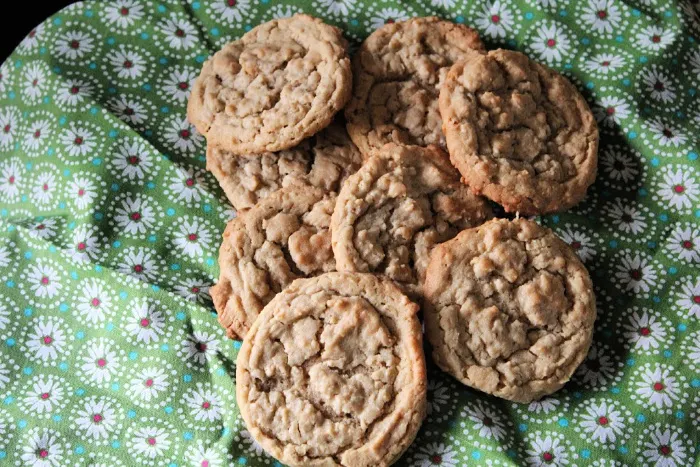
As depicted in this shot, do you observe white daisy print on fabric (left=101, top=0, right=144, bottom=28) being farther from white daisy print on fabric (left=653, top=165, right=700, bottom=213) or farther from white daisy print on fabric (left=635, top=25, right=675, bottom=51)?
white daisy print on fabric (left=653, top=165, right=700, bottom=213)

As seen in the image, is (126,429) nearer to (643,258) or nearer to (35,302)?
(35,302)

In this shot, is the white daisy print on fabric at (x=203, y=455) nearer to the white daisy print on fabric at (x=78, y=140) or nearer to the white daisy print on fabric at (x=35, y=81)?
the white daisy print on fabric at (x=78, y=140)

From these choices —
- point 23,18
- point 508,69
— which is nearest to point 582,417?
point 508,69

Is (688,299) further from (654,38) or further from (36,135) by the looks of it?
(36,135)

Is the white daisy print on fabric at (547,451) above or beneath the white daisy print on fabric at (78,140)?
beneath

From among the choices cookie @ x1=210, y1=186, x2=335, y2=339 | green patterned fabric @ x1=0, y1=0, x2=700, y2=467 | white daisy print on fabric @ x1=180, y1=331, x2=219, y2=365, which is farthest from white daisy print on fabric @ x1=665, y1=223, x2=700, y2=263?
white daisy print on fabric @ x1=180, y1=331, x2=219, y2=365

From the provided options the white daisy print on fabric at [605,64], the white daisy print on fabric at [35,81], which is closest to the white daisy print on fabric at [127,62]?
the white daisy print on fabric at [35,81]
